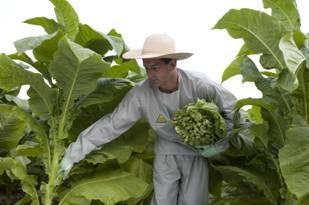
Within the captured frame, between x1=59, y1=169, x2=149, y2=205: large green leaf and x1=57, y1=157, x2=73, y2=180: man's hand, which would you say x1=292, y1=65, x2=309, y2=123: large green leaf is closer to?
x1=59, y1=169, x2=149, y2=205: large green leaf

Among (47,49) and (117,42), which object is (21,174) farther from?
(117,42)

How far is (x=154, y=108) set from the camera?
244cm

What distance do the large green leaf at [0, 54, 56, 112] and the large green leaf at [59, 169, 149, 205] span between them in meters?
0.46

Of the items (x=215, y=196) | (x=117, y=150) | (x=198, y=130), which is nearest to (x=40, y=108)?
(x=117, y=150)

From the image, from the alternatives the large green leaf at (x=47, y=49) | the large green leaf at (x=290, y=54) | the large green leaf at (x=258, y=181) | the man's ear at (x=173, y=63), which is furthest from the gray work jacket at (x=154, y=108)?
the large green leaf at (x=290, y=54)

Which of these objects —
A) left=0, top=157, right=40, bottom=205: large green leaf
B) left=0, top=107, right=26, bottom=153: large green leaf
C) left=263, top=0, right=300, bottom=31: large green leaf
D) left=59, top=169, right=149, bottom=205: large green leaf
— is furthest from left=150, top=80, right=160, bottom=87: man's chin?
left=0, top=107, right=26, bottom=153: large green leaf

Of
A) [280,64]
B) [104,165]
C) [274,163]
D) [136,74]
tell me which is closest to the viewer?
[280,64]

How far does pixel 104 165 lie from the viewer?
2.68m

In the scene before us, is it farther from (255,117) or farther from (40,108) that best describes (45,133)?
(255,117)

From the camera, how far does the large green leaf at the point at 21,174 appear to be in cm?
247

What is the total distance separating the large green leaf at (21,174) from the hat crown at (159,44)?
873 mm

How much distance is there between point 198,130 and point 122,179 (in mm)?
551

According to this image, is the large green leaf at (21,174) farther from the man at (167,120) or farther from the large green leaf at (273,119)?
the large green leaf at (273,119)

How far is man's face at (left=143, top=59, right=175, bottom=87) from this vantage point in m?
2.27
